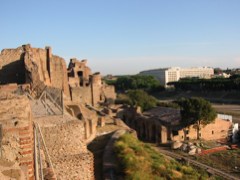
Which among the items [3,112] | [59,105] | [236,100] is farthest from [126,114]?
[236,100]

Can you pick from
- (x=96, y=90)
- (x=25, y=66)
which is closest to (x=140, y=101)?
(x=96, y=90)

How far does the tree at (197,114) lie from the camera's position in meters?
29.7

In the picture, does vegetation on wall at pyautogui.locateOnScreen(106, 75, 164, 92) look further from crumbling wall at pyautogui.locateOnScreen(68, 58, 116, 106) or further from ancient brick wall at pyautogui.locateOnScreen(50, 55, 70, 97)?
ancient brick wall at pyautogui.locateOnScreen(50, 55, 70, 97)

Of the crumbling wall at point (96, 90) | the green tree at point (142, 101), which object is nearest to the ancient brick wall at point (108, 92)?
the crumbling wall at point (96, 90)

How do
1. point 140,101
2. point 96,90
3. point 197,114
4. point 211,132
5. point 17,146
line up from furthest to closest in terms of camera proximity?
point 140,101
point 96,90
point 211,132
point 197,114
point 17,146

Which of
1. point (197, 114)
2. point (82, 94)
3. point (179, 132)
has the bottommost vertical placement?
point (179, 132)

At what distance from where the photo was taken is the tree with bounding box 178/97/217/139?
97.3 feet

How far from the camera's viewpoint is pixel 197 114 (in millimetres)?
29703

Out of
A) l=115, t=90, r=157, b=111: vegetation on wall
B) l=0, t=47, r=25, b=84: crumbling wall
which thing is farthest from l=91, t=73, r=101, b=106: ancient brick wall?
l=0, t=47, r=25, b=84: crumbling wall

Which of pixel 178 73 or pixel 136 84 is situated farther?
pixel 178 73

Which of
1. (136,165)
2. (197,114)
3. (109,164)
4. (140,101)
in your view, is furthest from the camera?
(140,101)

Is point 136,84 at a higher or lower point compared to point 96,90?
lower

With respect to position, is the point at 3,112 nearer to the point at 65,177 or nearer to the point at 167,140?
the point at 65,177

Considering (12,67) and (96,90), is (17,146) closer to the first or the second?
(12,67)
